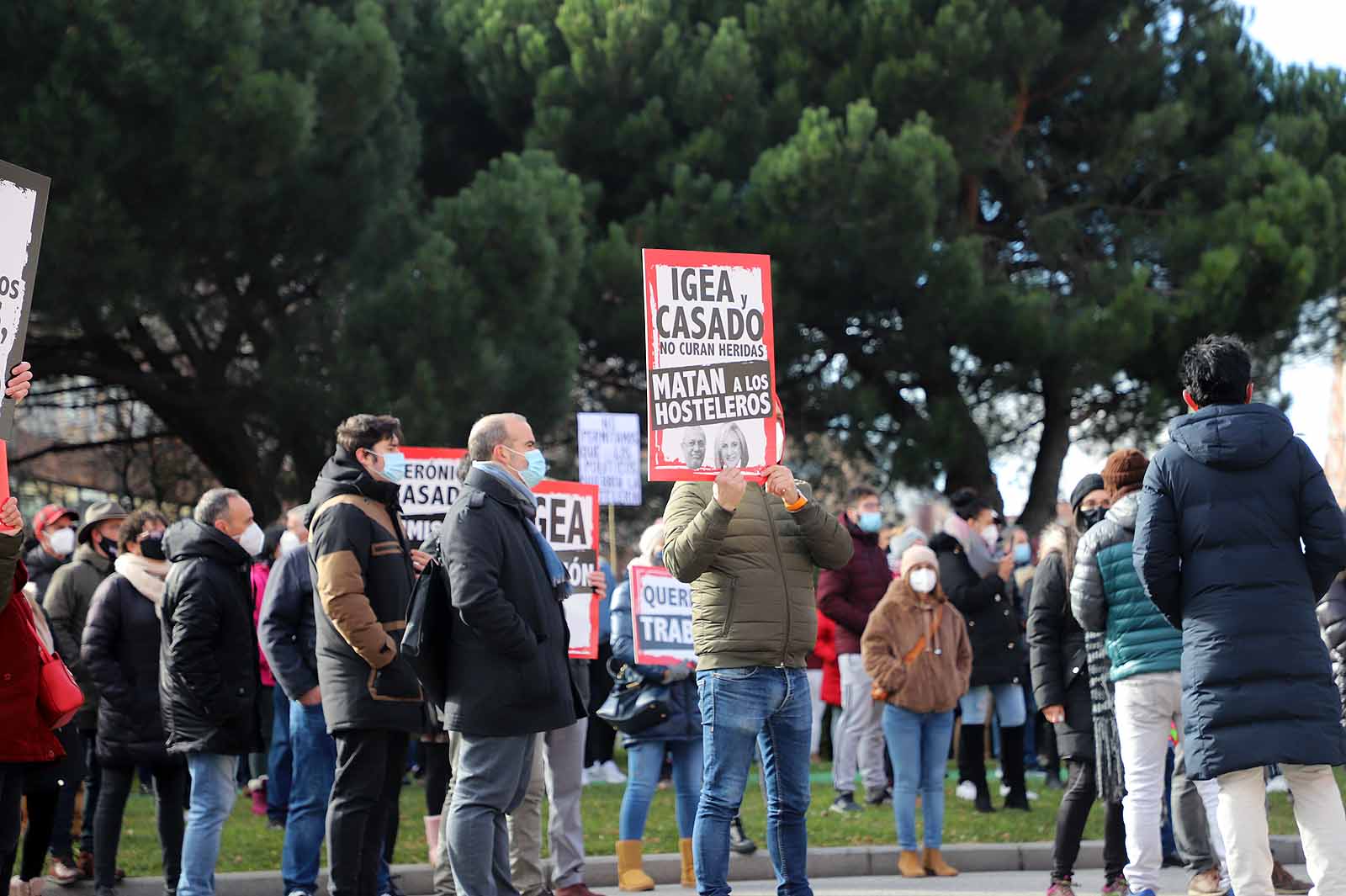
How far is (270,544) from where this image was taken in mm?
11188

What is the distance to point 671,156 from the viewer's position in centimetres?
2162

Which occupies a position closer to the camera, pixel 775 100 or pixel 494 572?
pixel 494 572

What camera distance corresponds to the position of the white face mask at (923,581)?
366 inches

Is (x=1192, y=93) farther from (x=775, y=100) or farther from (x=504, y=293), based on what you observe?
(x=504, y=293)

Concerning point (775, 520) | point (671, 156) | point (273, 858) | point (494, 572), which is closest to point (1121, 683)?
point (775, 520)

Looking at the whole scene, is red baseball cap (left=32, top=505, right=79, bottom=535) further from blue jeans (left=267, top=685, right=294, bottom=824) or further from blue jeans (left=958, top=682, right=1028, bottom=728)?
blue jeans (left=958, top=682, right=1028, bottom=728)

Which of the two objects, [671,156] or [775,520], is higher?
[671,156]

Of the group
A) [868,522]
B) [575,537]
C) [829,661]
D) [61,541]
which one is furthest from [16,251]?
[829,661]

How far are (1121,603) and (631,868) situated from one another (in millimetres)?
2837

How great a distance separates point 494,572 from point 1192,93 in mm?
19737

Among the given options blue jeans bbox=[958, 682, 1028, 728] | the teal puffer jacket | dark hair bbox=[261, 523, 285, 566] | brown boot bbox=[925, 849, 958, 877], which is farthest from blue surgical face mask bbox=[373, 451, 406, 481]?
blue jeans bbox=[958, 682, 1028, 728]

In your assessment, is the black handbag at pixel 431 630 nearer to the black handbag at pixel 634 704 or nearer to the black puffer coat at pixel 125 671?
the black puffer coat at pixel 125 671

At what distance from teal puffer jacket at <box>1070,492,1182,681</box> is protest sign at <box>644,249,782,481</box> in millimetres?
1411

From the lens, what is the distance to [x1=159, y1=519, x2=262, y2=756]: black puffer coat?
7051 millimetres
